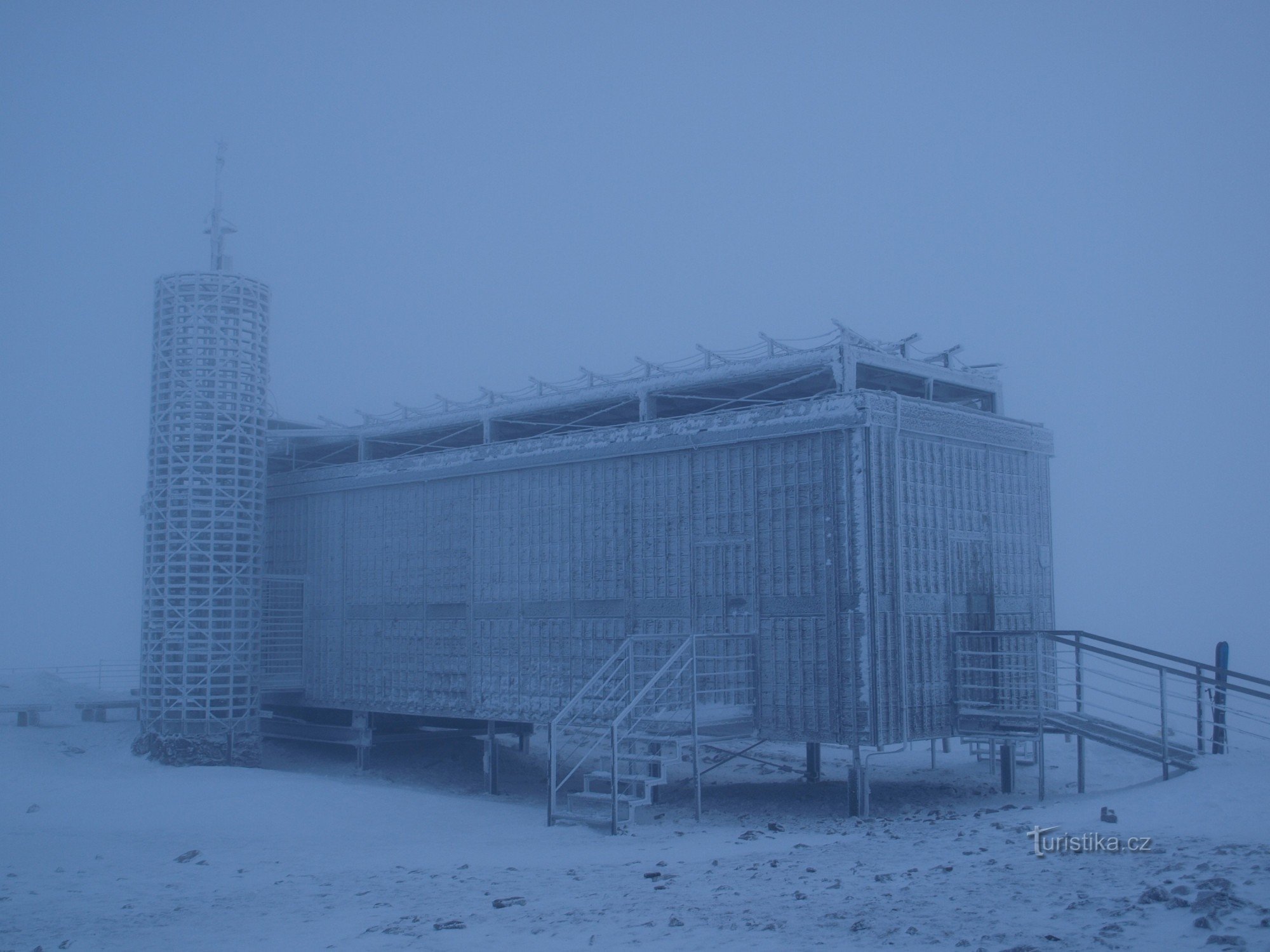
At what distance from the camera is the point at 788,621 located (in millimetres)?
17125

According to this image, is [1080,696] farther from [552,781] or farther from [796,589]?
[552,781]

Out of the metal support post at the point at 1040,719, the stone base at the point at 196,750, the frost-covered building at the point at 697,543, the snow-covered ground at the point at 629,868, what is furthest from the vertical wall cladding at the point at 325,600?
the metal support post at the point at 1040,719

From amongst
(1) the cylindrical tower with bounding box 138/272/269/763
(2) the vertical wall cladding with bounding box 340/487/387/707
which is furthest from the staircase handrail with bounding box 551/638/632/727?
(1) the cylindrical tower with bounding box 138/272/269/763

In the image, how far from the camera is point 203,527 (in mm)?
23344

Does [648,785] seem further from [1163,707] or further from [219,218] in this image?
[219,218]

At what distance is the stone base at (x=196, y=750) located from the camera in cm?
2272

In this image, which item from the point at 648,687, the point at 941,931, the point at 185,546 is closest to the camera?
the point at 941,931

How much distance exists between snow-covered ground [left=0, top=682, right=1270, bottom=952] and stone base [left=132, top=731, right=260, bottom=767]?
1.57 m

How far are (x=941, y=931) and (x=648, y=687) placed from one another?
287 inches

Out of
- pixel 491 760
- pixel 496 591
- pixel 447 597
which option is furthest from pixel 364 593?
pixel 491 760

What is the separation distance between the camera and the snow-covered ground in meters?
9.21

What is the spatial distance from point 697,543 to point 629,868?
21.9 ft

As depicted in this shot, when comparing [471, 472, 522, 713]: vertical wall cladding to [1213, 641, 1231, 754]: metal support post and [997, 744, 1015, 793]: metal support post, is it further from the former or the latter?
[1213, 641, 1231, 754]: metal support post

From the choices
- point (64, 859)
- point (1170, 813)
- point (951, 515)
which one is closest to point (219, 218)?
point (64, 859)
